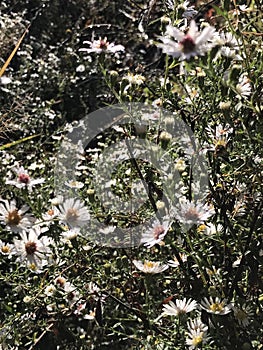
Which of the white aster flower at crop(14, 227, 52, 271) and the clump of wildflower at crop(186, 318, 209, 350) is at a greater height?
the white aster flower at crop(14, 227, 52, 271)

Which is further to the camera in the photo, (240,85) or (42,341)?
(42,341)

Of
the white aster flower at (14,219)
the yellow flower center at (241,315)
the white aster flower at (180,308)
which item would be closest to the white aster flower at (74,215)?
the white aster flower at (14,219)

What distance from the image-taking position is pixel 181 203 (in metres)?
1.07

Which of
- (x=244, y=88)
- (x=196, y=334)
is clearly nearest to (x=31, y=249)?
(x=196, y=334)

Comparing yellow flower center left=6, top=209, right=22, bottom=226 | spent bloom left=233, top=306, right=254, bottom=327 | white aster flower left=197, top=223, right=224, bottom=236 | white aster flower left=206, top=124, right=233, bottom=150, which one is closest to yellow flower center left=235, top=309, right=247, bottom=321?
spent bloom left=233, top=306, right=254, bottom=327

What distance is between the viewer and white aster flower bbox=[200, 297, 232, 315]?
1.01m

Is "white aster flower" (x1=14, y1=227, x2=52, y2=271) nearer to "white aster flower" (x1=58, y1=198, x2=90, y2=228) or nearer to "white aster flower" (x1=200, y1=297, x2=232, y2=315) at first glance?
"white aster flower" (x1=58, y1=198, x2=90, y2=228)

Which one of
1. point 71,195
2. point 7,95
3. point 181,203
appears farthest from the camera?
point 7,95

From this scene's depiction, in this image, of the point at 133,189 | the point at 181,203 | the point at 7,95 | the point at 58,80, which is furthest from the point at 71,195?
the point at 58,80

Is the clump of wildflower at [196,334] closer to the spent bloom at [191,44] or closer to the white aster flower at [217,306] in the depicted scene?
the white aster flower at [217,306]

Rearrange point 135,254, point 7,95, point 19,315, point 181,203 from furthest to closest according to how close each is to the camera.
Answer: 1. point 7,95
2. point 135,254
3. point 19,315
4. point 181,203

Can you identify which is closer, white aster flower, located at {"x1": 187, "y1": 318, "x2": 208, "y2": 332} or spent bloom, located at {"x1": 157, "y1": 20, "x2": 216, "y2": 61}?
spent bloom, located at {"x1": 157, "y1": 20, "x2": 216, "y2": 61}

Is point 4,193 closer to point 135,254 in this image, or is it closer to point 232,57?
point 135,254

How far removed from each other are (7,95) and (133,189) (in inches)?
36.3
